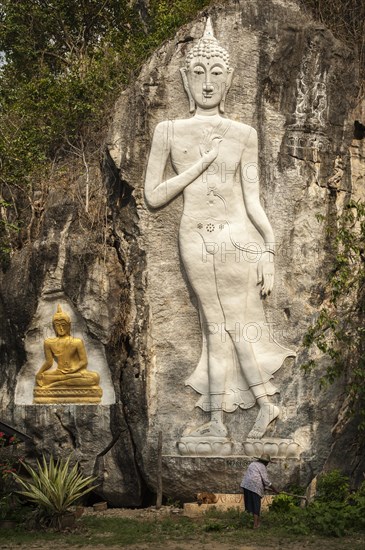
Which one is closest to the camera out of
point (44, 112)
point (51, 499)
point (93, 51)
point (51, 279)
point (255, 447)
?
point (51, 499)

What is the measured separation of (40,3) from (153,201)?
7661 mm

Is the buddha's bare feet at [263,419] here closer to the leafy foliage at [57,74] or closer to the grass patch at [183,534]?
the grass patch at [183,534]

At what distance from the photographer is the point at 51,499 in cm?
1354

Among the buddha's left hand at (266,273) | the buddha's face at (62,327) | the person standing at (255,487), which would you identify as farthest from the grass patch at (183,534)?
the buddha's left hand at (266,273)

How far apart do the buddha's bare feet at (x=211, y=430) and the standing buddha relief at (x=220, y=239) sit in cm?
1

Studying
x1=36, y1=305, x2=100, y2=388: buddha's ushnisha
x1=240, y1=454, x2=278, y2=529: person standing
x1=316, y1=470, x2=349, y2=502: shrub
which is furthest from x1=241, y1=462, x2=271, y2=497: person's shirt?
x1=36, y1=305, x2=100, y2=388: buddha's ushnisha

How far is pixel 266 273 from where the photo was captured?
15.1 m

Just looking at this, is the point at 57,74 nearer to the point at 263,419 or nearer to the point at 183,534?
the point at 263,419

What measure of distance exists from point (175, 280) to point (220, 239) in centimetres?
82

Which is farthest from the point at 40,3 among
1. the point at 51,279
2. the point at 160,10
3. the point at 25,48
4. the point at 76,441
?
the point at 76,441

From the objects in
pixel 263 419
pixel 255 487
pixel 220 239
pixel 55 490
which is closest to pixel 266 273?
pixel 220 239

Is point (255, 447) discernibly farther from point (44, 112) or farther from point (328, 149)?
point (44, 112)

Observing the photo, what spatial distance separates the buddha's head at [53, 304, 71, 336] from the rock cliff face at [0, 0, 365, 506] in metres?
0.14

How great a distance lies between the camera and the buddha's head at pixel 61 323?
15.7 meters
